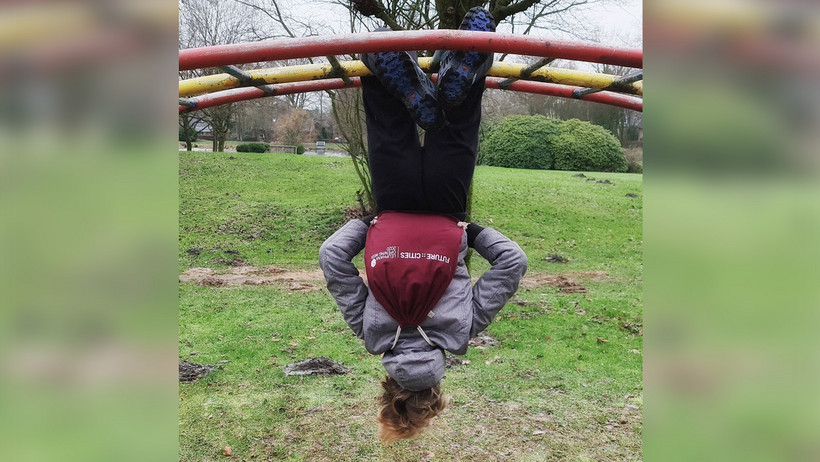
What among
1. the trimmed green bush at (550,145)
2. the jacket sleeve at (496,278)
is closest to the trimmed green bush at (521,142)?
the trimmed green bush at (550,145)

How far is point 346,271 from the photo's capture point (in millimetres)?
2971

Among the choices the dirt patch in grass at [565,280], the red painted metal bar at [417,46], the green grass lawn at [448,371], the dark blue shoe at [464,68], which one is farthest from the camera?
the dirt patch in grass at [565,280]

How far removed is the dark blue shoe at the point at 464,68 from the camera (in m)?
2.66

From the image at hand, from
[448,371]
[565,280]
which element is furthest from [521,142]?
[448,371]

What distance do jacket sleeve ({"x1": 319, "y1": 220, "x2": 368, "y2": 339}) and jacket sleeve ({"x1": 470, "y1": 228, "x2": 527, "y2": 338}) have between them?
58cm

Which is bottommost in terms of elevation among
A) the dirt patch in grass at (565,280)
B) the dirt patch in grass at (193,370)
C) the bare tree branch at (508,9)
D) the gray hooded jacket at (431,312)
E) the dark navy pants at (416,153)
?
the dirt patch in grass at (193,370)

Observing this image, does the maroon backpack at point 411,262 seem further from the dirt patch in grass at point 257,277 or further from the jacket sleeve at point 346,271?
the dirt patch in grass at point 257,277

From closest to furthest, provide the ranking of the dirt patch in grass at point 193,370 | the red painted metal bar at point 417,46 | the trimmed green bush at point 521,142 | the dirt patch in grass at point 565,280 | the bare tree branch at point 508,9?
the red painted metal bar at point 417,46
the dirt patch in grass at point 193,370
the bare tree branch at point 508,9
the dirt patch in grass at point 565,280
the trimmed green bush at point 521,142

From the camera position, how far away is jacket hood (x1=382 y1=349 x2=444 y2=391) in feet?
9.58
